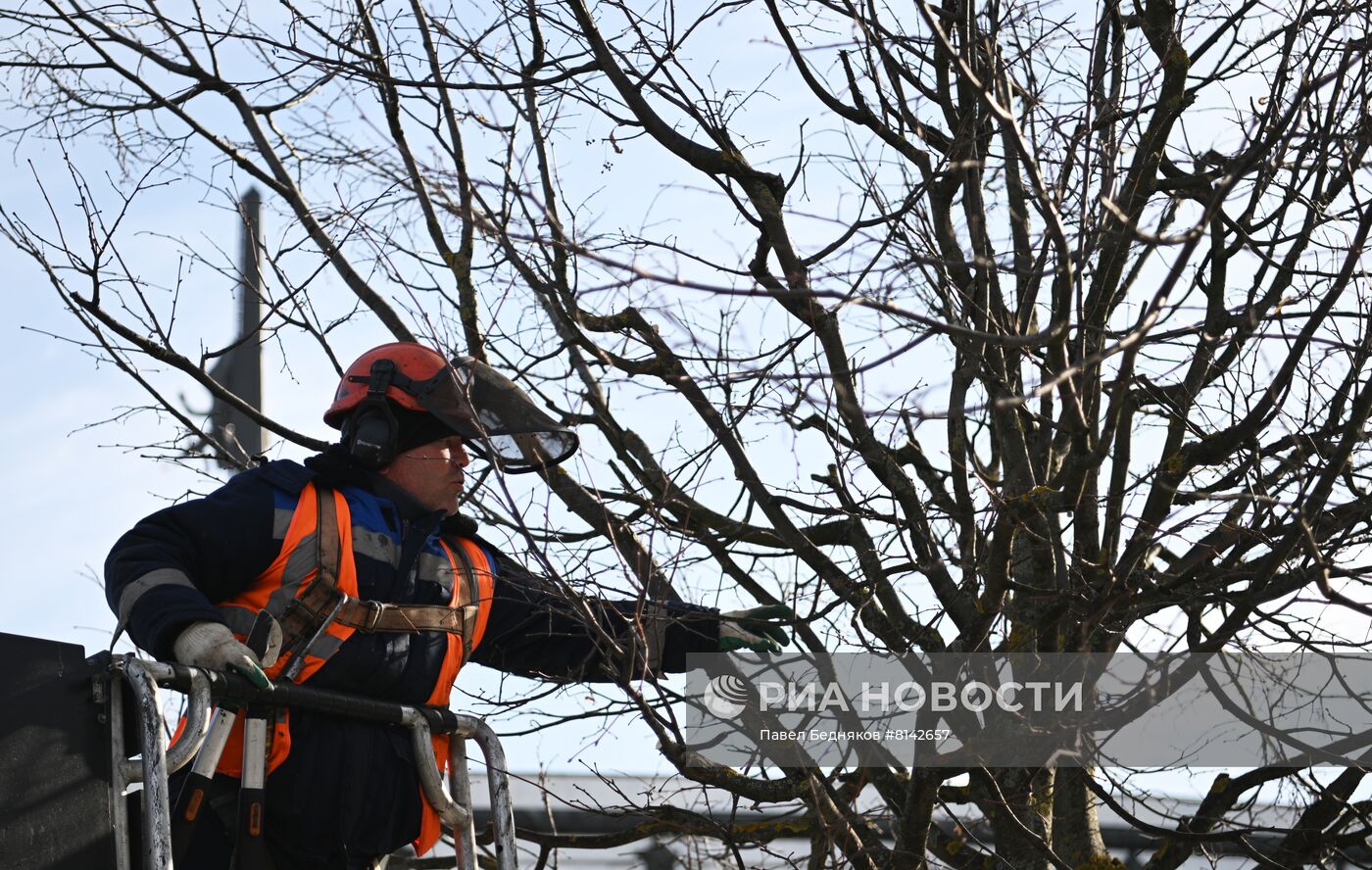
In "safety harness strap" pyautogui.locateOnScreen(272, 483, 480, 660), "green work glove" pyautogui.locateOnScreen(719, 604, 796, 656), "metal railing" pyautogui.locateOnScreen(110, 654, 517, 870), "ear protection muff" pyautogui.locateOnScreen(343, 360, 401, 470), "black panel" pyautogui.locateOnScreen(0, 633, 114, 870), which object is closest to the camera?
"black panel" pyautogui.locateOnScreen(0, 633, 114, 870)

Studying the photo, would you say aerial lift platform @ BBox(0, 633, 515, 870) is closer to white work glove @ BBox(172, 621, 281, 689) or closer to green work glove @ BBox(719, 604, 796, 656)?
white work glove @ BBox(172, 621, 281, 689)

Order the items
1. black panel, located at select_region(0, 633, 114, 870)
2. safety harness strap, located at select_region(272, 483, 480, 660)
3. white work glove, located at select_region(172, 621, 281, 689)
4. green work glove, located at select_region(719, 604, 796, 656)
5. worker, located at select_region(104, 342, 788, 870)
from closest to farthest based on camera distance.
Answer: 1. black panel, located at select_region(0, 633, 114, 870)
2. white work glove, located at select_region(172, 621, 281, 689)
3. worker, located at select_region(104, 342, 788, 870)
4. safety harness strap, located at select_region(272, 483, 480, 660)
5. green work glove, located at select_region(719, 604, 796, 656)

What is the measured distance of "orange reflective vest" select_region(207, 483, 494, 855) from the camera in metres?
3.95

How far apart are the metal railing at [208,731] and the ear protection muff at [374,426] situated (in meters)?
0.78

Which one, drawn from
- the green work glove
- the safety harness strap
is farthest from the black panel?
the green work glove

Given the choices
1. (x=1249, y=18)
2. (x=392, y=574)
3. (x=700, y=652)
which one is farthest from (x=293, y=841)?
(x=1249, y=18)

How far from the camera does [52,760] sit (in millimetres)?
3152

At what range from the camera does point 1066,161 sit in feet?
13.5

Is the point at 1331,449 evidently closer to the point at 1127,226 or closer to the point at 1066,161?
the point at 1066,161

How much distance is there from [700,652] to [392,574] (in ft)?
3.65

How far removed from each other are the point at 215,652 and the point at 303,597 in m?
0.52

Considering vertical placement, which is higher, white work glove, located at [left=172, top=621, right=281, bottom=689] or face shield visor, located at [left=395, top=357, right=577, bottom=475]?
face shield visor, located at [left=395, top=357, right=577, bottom=475]

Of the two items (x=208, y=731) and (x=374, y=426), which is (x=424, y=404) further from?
(x=208, y=731)

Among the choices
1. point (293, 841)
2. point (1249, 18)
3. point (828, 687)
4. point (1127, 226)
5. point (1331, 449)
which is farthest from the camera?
point (1249, 18)
